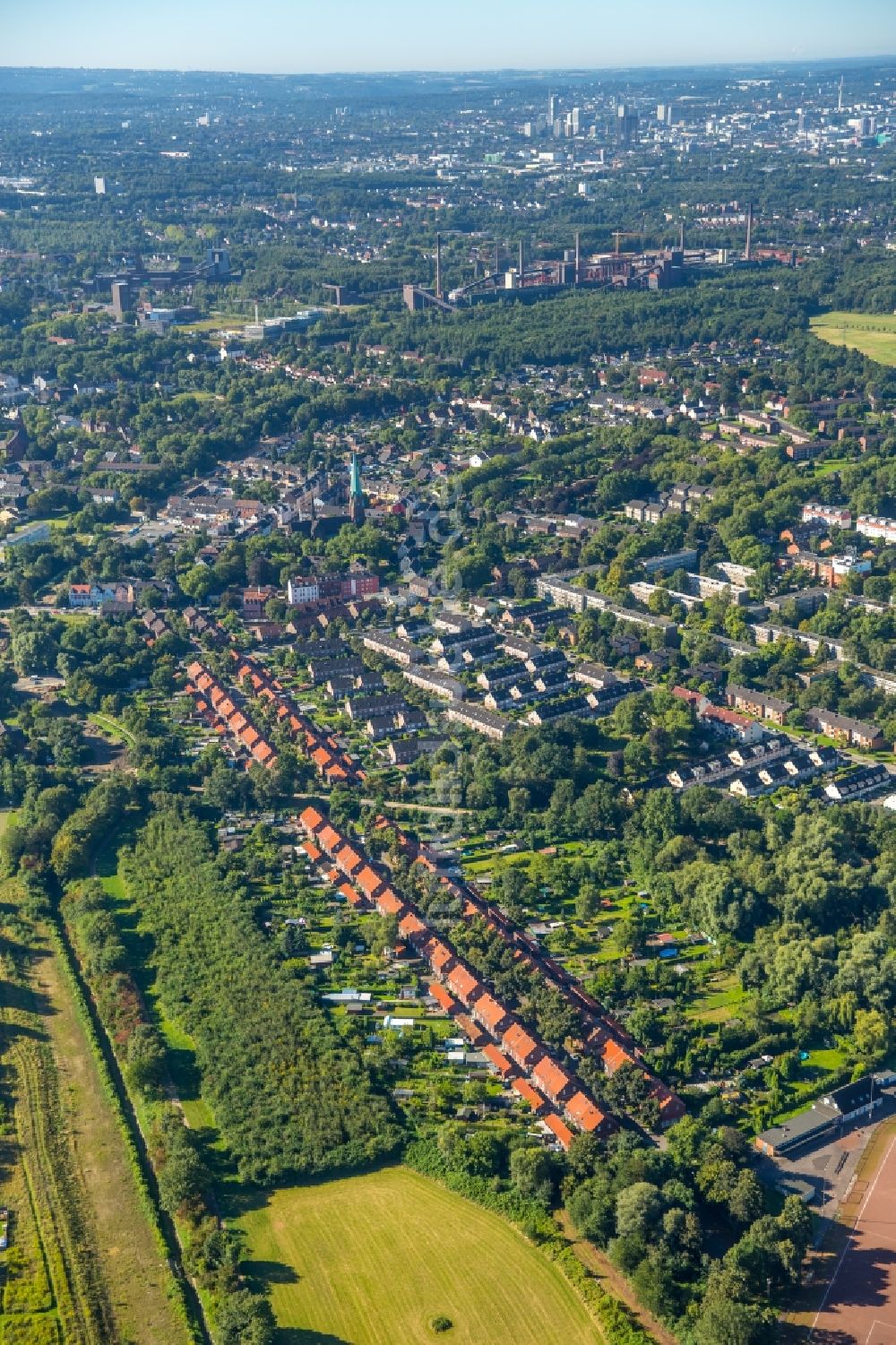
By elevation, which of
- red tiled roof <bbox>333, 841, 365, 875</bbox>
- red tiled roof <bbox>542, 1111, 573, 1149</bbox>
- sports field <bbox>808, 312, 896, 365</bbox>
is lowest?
red tiled roof <bbox>542, 1111, 573, 1149</bbox>

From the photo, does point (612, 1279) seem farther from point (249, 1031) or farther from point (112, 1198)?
point (249, 1031)

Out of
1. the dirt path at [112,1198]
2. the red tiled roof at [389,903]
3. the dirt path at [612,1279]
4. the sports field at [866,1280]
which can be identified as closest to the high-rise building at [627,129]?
the red tiled roof at [389,903]

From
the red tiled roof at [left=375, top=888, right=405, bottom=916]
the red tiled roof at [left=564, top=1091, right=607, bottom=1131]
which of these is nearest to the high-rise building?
the red tiled roof at [left=375, top=888, right=405, bottom=916]

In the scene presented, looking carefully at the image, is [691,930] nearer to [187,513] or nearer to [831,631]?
[831,631]

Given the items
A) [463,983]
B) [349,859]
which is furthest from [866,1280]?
[349,859]

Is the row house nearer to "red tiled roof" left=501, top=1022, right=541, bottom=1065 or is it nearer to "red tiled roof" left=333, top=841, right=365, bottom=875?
"red tiled roof" left=333, top=841, right=365, bottom=875
